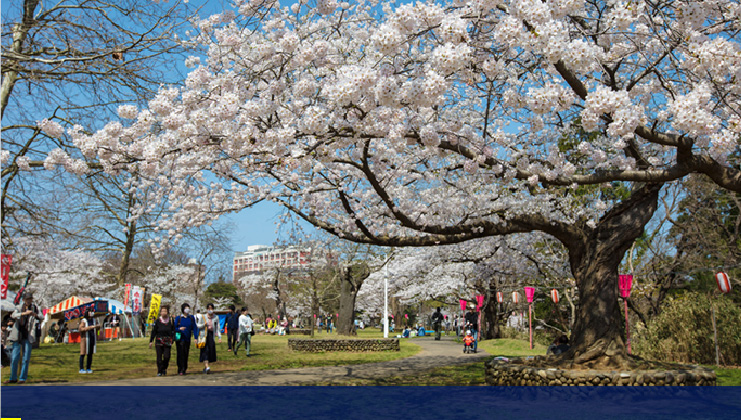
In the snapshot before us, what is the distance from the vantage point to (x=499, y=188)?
13.3 meters

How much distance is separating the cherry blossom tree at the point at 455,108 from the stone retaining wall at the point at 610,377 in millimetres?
780

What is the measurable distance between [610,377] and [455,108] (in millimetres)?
5668

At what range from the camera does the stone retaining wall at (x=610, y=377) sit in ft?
29.0

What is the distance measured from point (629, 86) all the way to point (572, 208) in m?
6.67

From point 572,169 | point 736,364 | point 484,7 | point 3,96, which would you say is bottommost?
point 736,364

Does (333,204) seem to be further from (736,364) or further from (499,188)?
(736,364)

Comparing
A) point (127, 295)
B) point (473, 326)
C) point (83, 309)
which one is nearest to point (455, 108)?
point (473, 326)

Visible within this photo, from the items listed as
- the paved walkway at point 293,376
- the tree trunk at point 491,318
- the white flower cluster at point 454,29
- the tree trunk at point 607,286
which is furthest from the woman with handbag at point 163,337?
the tree trunk at point 491,318

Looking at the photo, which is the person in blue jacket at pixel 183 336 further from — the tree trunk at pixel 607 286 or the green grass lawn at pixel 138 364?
the tree trunk at pixel 607 286

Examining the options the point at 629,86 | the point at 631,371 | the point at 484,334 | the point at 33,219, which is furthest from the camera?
the point at 484,334

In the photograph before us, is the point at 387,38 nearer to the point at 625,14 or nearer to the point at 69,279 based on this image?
the point at 625,14

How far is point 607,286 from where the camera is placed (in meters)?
10.1

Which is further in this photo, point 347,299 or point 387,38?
point 347,299

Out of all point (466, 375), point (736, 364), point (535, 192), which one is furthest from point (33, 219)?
point (736, 364)
